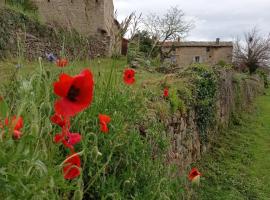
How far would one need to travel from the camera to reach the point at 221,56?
2003 inches

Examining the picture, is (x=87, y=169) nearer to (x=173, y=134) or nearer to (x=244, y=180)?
(x=173, y=134)

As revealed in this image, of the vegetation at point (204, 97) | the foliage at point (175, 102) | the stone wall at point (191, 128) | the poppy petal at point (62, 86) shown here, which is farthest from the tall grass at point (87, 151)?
the vegetation at point (204, 97)

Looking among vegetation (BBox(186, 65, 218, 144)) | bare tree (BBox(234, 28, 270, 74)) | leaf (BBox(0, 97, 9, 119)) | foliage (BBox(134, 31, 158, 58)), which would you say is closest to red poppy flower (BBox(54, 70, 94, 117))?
leaf (BBox(0, 97, 9, 119))

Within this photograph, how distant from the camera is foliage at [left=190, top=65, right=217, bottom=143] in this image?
23.7ft

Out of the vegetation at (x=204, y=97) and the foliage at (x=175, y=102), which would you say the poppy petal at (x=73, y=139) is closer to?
the foliage at (x=175, y=102)

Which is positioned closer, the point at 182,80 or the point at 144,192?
the point at 144,192

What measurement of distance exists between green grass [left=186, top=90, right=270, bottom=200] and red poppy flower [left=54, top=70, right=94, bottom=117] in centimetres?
301

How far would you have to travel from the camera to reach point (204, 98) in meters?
7.55

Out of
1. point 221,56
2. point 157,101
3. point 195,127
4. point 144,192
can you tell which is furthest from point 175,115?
point 221,56

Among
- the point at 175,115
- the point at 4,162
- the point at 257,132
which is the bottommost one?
the point at 257,132

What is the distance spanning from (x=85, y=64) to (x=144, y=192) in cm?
138

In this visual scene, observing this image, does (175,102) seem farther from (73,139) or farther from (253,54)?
(253,54)

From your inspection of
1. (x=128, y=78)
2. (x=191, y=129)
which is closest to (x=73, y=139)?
(x=128, y=78)

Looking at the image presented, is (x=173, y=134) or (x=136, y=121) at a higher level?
(x=136, y=121)
